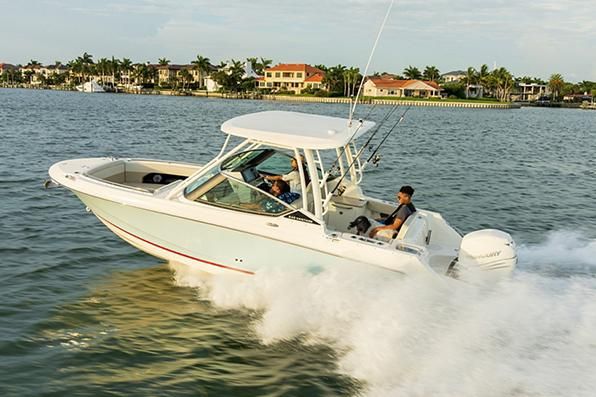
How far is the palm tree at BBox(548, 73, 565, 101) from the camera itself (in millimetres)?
153625

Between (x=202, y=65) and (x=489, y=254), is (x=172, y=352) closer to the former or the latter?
(x=489, y=254)

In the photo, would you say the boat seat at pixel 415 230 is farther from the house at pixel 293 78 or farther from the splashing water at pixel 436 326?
the house at pixel 293 78

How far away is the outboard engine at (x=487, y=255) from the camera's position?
676 cm

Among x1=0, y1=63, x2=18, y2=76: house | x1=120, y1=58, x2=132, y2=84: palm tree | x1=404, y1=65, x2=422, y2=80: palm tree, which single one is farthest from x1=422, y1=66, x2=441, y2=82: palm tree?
x1=0, y1=63, x2=18, y2=76: house

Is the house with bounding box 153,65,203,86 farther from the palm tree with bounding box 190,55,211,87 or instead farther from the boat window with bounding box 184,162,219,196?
the boat window with bounding box 184,162,219,196

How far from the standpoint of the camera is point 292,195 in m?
7.53

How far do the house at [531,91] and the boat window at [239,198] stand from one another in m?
166

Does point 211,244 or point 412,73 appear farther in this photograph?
point 412,73

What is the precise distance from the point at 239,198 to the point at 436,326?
285cm

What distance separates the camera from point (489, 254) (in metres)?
6.76

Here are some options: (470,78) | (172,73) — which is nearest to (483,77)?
(470,78)

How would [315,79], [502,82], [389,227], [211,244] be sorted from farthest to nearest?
[502,82] < [315,79] < [389,227] < [211,244]

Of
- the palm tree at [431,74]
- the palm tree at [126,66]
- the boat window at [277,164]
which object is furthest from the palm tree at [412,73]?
the boat window at [277,164]

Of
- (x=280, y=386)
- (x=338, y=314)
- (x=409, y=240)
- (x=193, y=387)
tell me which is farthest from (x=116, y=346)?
(x=409, y=240)
